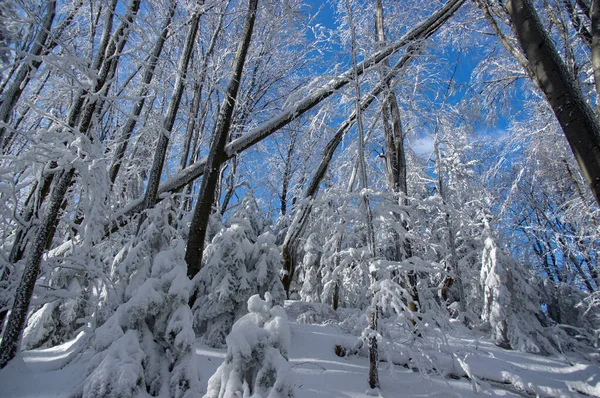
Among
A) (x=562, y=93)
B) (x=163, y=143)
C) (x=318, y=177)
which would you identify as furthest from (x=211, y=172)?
(x=562, y=93)

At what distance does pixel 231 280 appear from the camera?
20.9ft

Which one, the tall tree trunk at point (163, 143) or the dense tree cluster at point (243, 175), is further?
the tall tree trunk at point (163, 143)

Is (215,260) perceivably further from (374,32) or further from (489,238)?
(489,238)

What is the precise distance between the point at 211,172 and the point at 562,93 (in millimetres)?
4771

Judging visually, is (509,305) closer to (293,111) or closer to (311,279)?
(311,279)

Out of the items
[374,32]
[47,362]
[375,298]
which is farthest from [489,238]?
[47,362]

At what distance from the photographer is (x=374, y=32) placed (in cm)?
808

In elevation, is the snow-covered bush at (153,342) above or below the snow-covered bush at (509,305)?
below

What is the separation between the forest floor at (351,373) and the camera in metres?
3.56

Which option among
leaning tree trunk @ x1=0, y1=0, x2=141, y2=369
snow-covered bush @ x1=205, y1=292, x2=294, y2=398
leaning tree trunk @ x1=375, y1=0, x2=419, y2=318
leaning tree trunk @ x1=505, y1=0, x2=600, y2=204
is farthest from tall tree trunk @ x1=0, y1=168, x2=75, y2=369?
leaning tree trunk @ x1=375, y1=0, x2=419, y2=318

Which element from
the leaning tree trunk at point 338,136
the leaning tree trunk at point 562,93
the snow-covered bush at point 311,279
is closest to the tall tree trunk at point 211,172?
the leaning tree trunk at point 338,136

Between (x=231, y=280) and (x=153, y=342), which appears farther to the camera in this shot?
(x=231, y=280)

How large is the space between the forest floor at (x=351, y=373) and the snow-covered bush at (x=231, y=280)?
23.4 inches

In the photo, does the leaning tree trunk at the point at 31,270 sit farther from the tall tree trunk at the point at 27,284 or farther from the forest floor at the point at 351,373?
the forest floor at the point at 351,373
